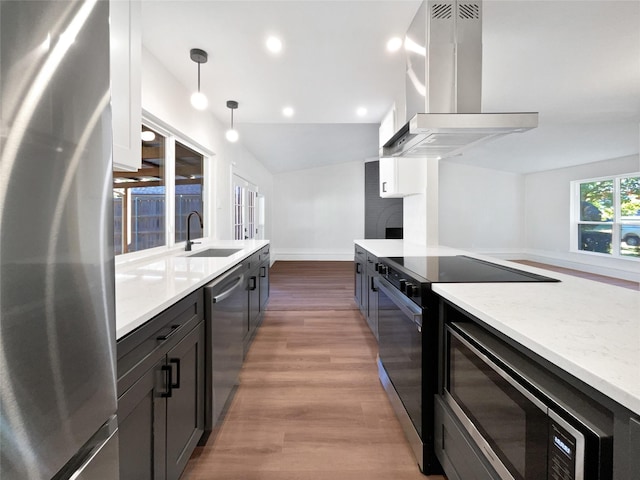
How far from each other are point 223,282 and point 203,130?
7.21 ft

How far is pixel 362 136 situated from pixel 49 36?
6169 mm

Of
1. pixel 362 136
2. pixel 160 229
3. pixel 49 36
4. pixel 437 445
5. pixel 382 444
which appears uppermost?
pixel 362 136

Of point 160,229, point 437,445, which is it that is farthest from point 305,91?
point 437,445

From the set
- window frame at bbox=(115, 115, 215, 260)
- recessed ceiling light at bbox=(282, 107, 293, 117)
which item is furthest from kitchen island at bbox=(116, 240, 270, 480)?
recessed ceiling light at bbox=(282, 107, 293, 117)

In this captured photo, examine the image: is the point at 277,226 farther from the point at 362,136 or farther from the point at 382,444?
the point at 382,444

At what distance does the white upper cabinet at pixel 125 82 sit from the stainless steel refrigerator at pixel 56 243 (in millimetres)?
877

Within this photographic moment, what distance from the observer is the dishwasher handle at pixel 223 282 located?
1611mm

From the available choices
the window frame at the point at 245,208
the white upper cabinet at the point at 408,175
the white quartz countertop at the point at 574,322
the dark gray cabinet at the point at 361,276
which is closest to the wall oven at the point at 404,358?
the white quartz countertop at the point at 574,322

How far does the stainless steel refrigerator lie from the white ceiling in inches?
67.7

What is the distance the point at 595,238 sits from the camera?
22.4 ft

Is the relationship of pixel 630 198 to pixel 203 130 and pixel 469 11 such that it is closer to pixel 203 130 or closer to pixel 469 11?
pixel 469 11

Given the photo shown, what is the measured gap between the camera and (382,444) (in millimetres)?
1663

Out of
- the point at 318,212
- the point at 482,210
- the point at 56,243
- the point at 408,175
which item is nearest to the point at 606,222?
the point at 482,210

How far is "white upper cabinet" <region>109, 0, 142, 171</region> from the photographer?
1326 mm
